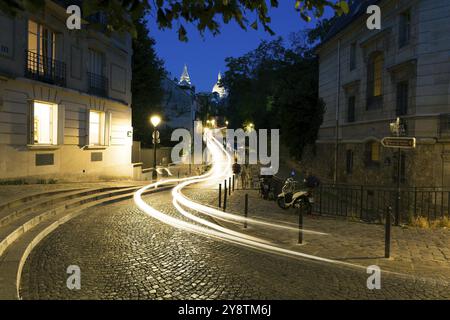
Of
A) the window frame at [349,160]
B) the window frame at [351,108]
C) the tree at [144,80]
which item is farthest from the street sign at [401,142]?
the tree at [144,80]

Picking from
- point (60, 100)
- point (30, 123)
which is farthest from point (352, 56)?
point (30, 123)

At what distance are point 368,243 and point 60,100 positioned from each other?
14.2 m

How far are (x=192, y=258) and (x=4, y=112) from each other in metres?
10.8

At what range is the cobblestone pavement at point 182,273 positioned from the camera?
5.04 m

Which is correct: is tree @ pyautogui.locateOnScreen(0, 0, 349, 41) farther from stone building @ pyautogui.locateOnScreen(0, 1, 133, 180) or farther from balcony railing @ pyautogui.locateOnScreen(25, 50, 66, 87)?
balcony railing @ pyautogui.locateOnScreen(25, 50, 66, 87)

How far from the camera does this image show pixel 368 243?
780 centimetres

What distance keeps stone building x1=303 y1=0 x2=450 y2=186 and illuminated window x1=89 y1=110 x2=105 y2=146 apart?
14.4 m

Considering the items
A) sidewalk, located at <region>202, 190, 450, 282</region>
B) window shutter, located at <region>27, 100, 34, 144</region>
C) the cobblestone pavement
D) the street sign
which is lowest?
the cobblestone pavement

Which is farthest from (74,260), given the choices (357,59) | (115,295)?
(357,59)

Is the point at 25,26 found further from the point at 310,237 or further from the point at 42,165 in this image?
the point at 310,237

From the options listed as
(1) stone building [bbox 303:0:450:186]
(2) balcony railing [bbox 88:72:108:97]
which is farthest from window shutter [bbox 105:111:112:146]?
(1) stone building [bbox 303:0:450:186]

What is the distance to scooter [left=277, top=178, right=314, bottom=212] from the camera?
1141 centimetres

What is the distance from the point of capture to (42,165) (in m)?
14.9

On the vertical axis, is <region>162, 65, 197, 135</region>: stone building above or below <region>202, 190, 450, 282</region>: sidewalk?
above
